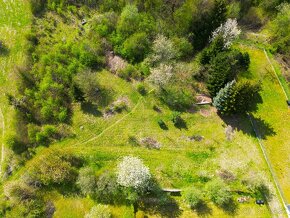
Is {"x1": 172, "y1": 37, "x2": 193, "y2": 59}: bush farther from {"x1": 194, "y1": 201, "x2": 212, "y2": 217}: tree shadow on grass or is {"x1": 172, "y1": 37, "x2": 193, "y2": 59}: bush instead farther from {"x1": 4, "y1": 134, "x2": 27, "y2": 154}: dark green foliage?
{"x1": 4, "y1": 134, "x2": 27, "y2": 154}: dark green foliage

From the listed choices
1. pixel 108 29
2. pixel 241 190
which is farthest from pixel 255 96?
pixel 108 29

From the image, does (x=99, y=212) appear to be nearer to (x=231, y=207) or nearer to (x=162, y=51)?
(x=231, y=207)

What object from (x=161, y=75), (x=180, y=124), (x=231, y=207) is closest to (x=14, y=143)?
(x=161, y=75)

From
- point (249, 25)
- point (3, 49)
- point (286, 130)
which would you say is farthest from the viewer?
point (249, 25)

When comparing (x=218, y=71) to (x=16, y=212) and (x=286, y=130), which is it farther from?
(x=16, y=212)

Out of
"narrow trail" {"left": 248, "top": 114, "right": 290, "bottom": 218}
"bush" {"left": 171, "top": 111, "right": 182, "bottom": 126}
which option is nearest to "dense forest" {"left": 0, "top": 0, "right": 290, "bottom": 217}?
"bush" {"left": 171, "top": 111, "right": 182, "bottom": 126}

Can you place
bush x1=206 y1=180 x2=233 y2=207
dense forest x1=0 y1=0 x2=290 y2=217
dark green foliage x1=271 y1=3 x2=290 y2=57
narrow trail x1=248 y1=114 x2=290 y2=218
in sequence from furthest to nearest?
dark green foliage x1=271 y1=3 x2=290 y2=57 < dense forest x1=0 y1=0 x2=290 y2=217 < narrow trail x1=248 y1=114 x2=290 y2=218 < bush x1=206 y1=180 x2=233 y2=207

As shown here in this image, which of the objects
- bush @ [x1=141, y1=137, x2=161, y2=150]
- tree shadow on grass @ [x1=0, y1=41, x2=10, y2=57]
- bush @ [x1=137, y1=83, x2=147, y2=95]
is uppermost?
tree shadow on grass @ [x1=0, y1=41, x2=10, y2=57]

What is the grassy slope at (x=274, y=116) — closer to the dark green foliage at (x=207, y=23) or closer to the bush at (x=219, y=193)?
the dark green foliage at (x=207, y=23)
